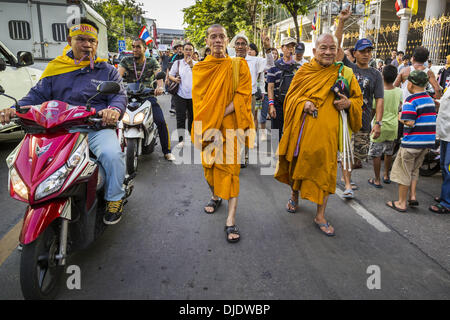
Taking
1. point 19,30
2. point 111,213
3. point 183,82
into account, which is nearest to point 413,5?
point 183,82

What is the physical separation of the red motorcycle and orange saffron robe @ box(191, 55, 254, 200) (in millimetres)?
1073

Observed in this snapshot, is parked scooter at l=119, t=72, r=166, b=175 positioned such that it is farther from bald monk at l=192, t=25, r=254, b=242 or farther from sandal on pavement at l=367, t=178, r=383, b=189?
sandal on pavement at l=367, t=178, r=383, b=189

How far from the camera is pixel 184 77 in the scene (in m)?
6.52

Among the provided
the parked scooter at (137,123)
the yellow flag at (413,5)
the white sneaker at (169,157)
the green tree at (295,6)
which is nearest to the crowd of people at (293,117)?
the parked scooter at (137,123)

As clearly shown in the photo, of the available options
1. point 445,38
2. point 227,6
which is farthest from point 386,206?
point 227,6

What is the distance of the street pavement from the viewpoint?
2.53 m

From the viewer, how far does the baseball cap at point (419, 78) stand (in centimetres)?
401

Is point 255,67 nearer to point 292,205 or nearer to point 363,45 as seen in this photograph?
point 363,45

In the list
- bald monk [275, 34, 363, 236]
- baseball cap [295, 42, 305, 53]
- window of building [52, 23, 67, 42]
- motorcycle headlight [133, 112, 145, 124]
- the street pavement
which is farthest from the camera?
window of building [52, 23, 67, 42]

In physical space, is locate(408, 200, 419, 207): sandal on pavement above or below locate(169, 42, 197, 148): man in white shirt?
below

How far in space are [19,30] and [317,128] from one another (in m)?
9.96

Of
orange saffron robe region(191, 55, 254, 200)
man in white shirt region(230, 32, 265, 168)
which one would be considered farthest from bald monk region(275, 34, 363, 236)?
man in white shirt region(230, 32, 265, 168)

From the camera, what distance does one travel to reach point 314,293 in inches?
98.0

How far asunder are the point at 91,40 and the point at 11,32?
8.47m
